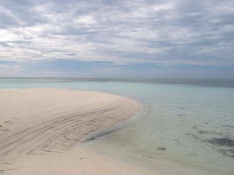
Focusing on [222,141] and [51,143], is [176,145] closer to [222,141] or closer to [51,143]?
[222,141]

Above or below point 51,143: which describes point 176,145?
below

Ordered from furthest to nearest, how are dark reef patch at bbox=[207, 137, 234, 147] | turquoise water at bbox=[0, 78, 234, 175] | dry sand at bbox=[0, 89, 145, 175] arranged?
dark reef patch at bbox=[207, 137, 234, 147] < turquoise water at bbox=[0, 78, 234, 175] < dry sand at bbox=[0, 89, 145, 175]

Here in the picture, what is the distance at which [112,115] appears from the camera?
1573cm

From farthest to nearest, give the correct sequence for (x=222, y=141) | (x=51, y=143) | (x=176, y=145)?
(x=222, y=141) < (x=176, y=145) < (x=51, y=143)

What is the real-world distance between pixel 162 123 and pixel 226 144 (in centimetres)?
478

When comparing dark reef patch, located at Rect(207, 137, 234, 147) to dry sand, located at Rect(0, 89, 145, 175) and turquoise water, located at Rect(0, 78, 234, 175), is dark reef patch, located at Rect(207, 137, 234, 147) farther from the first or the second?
dry sand, located at Rect(0, 89, 145, 175)

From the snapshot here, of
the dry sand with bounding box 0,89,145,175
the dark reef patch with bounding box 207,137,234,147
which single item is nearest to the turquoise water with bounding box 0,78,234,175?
the dark reef patch with bounding box 207,137,234,147

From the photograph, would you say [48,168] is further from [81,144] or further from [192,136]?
[192,136]

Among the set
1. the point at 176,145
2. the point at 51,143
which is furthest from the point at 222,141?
the point at 51,143

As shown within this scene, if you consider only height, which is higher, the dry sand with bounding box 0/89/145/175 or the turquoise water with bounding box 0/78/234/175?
the dry sand with bounding box 0/89/145/175

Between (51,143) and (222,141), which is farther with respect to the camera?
(222,141)

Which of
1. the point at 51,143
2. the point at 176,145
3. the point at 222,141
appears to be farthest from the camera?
the point at 222,141

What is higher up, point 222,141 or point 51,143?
point 51,143

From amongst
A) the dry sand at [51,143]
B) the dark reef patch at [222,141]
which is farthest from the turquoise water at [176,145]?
the dry sand at [51,143]
